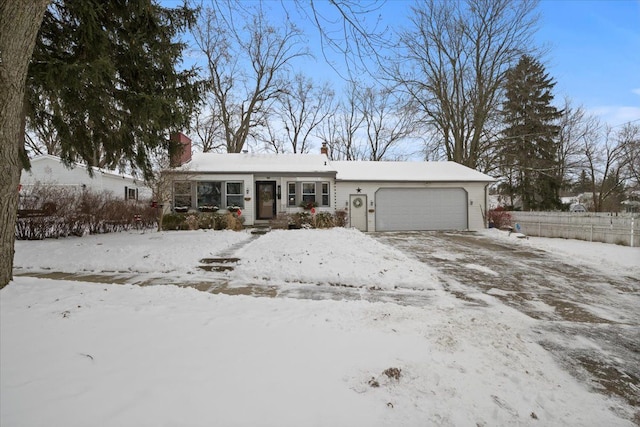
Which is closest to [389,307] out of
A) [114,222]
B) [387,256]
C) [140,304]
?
[140,304]

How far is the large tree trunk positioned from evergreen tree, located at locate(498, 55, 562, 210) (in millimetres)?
26713

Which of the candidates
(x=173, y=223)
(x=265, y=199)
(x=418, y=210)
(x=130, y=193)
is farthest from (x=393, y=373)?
(x=130, y=193)

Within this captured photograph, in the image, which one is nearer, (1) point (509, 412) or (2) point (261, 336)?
(1) point (509, 412)

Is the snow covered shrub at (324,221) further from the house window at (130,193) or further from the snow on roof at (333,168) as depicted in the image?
the house window at (130,193)

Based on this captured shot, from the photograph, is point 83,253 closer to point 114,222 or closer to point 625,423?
point 114,222

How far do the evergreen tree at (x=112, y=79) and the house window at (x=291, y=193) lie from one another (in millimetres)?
8281

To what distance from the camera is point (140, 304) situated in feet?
13.7

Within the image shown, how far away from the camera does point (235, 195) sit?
1627cm

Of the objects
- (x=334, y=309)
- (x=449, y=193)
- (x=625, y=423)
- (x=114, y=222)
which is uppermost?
(x=449, y=193)

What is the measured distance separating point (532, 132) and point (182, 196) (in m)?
26.2

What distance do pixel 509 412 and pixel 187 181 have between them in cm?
1481

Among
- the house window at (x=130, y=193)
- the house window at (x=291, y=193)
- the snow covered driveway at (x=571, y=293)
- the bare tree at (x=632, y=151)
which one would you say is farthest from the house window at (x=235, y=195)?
the bare tree at (x=632, y=151)

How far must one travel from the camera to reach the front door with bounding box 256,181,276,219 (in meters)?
17.0

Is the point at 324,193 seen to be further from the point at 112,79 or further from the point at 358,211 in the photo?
the point at 112,79
